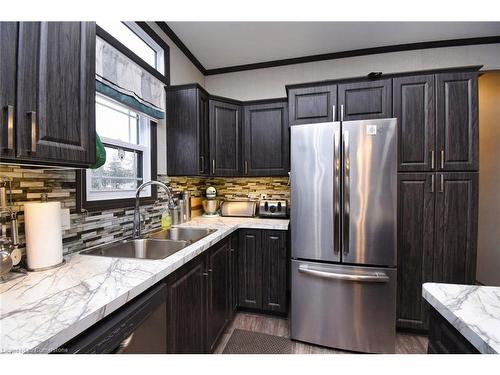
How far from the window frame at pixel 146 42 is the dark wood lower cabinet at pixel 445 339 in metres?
A: 2.25

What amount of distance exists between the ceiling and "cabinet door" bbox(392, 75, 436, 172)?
69cm

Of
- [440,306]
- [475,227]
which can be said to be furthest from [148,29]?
[475,227]

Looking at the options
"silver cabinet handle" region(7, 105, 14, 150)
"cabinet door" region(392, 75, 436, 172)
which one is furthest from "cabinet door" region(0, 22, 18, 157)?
"cabinet door" region(392, 75, 436, 172)

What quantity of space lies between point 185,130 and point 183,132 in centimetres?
3

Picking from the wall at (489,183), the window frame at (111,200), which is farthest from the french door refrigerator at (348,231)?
the wall at (489,183)

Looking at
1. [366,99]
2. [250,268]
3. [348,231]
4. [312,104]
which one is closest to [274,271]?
[250,268]

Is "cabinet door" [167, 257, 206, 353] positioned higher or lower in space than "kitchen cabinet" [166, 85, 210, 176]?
lower

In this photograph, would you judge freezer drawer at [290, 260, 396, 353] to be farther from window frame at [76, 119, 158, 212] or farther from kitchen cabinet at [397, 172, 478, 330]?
window frame at [76, 119, 158, 212]

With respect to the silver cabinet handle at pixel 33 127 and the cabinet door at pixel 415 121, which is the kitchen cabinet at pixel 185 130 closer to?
the silver cabinet handle at pixel 33 127

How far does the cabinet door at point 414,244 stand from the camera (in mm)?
1861

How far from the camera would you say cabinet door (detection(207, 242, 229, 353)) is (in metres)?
1.51

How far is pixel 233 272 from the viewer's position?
6.54 ft

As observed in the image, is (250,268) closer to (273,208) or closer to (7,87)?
(273,208)
